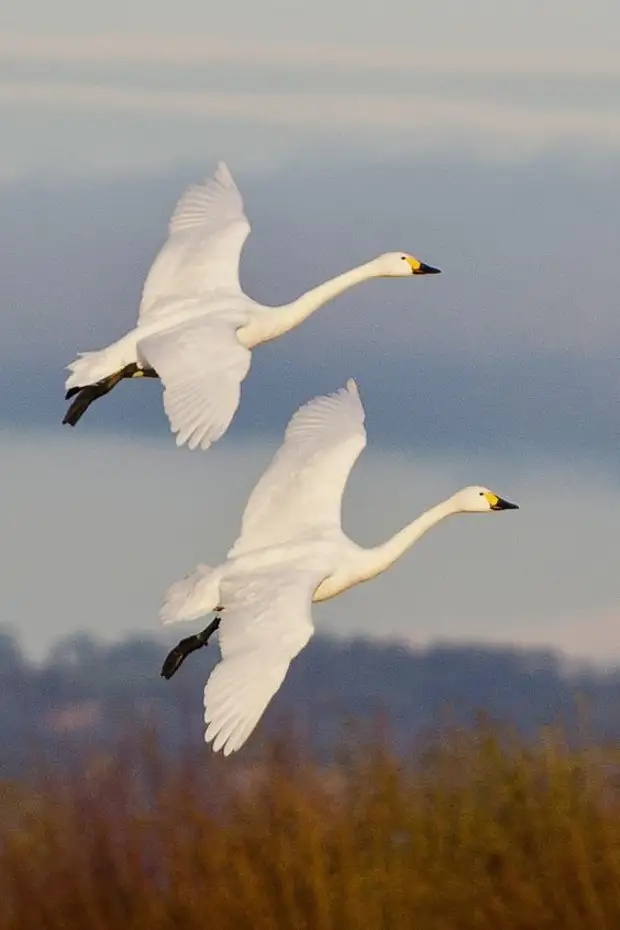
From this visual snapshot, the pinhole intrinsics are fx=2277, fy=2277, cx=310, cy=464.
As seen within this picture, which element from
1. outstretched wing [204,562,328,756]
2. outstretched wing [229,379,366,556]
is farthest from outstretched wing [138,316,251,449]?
outstretched wing [229,379,366,556]

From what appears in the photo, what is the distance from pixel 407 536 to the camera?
40.6 ft

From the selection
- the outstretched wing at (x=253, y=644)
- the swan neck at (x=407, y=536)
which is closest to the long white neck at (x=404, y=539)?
the swan neck at (x=407, y=536)

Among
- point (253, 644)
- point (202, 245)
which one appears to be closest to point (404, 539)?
point (202, 245)

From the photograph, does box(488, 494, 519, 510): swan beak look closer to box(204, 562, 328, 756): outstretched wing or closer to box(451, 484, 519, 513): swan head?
box(451, 484, 519, 513): swan head

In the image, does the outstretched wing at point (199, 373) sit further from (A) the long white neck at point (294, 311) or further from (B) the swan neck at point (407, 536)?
(B) the swan neck at point (407, 536)

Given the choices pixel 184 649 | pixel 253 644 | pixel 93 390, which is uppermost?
pixel 93 390

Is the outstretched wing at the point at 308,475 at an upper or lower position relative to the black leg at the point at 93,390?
lower

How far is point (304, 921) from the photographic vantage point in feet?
29.8

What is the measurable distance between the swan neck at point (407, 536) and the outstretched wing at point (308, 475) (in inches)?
12.3

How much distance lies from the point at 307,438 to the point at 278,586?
230 centimetres

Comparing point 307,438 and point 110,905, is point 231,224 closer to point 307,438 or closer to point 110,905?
point 307,438

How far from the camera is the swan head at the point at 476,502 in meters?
12.9

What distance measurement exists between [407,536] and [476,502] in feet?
2.16

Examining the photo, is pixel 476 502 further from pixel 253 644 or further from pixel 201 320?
pixel 253 644
